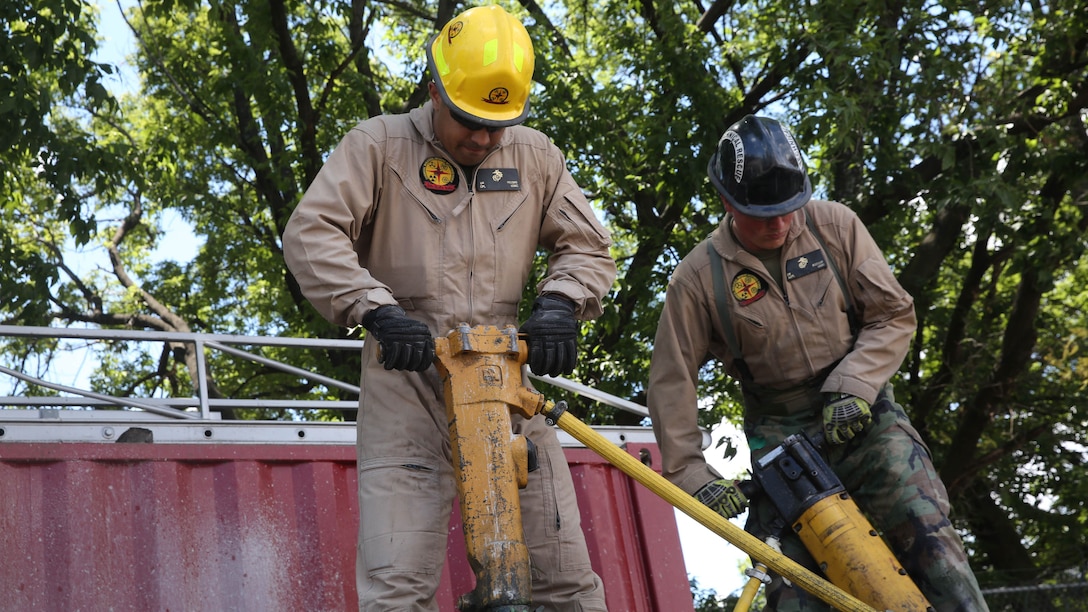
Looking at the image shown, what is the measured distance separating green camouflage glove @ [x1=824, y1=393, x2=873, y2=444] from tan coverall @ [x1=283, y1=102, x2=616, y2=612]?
798 mm

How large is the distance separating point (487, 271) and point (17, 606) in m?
2.18

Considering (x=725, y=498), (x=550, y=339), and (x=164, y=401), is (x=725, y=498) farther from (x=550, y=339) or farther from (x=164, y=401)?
(x=164, y=401)

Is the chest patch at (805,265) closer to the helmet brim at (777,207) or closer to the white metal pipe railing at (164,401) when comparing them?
the helmet brim at (777,207)

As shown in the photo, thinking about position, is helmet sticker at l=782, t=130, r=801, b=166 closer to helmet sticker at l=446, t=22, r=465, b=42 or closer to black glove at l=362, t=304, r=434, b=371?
helmet sticker at l=446, t=22, r=465, b=42

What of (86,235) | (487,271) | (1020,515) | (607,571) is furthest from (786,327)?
(1020,515)

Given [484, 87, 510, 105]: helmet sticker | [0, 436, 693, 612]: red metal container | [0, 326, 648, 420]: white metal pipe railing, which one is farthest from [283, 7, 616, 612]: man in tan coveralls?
[0, 436, 693, 612]: red metal container

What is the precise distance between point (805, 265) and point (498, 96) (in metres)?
1.19

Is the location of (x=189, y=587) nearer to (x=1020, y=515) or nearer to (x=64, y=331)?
(x=64, y=331)

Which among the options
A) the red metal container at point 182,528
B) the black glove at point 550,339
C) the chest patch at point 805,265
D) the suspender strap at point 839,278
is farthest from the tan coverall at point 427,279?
the red metal container at point 182,528

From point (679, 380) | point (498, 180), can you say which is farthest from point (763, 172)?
point (498, 180)

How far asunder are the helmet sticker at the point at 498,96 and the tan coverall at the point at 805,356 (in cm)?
98

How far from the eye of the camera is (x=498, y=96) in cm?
335

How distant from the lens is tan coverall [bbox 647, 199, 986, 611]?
373 centimetres

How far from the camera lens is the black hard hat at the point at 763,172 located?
3.75m
